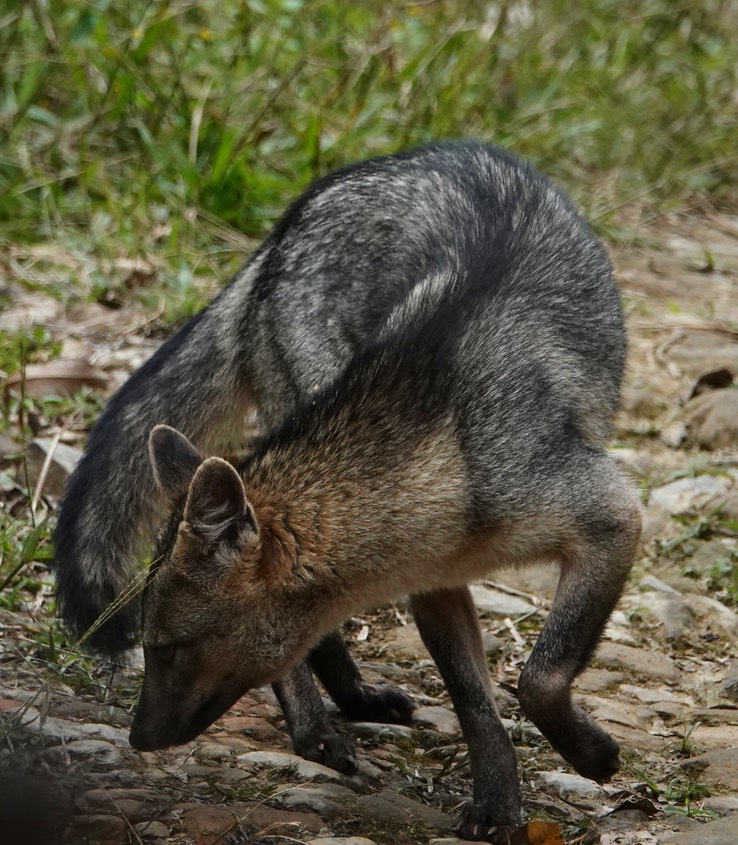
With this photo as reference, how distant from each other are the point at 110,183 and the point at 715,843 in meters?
6.60

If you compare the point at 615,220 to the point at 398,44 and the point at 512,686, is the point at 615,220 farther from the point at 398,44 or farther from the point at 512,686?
the point at 512,686

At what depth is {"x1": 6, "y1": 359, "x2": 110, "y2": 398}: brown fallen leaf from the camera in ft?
23.3

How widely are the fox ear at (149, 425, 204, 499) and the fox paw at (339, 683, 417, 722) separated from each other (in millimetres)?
1288

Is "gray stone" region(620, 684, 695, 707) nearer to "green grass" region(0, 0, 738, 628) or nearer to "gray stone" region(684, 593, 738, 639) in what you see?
"gray stone" region(684, 593, 738, 639)

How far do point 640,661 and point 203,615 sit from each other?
7.20 ft

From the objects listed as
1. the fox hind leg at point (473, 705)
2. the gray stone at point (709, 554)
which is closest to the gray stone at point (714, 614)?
the gray stone at point (709, 554)

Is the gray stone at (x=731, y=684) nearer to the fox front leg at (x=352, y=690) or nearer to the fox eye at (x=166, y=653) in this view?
the fox front leg at (x=352, y=690)

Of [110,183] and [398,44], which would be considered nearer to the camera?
[110,183]

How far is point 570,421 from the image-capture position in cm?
479

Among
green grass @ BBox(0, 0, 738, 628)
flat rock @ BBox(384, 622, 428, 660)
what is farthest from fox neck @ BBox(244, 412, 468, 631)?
green grass @ BBox(0, 0, 738, 628)

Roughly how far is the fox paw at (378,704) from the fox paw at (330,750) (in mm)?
307

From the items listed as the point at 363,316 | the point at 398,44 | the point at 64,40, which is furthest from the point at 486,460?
the point at 398,44

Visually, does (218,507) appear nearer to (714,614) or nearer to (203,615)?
(203,615)

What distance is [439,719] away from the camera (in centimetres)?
534
